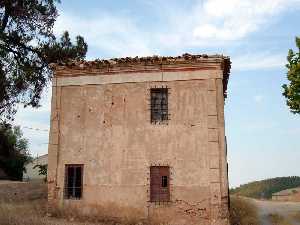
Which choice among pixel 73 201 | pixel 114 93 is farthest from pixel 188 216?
pixel 114 93

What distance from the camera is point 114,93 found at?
46.7 feet

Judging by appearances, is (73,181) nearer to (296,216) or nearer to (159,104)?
(159,104)

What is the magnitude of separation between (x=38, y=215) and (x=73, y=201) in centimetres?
130

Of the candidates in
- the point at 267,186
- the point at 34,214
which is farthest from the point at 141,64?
the point at 267,186

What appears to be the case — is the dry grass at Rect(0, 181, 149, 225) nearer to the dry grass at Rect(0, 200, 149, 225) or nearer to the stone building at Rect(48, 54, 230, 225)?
the dry grass at Rect(0, 200, 149, 225)

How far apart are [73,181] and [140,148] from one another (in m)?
2.77

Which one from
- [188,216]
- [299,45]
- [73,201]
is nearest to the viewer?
[188,216]

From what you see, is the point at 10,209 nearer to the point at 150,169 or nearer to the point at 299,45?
the point at 150,169

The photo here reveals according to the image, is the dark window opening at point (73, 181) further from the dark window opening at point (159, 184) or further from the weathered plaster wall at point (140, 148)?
the dark window opening at point (159, 184)

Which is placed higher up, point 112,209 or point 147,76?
point 147,76

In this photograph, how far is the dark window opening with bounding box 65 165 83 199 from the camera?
13.9 meters

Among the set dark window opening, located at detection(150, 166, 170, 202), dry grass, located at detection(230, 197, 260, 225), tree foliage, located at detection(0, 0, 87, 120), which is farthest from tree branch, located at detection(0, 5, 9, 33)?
dry grass, located at detection(230, 197, 260, 225)

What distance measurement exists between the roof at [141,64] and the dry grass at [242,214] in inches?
232

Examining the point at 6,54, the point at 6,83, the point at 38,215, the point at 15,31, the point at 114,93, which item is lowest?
the point at 38,215
